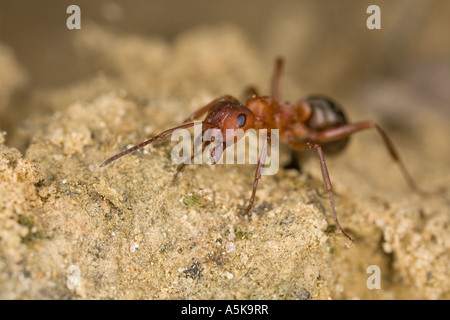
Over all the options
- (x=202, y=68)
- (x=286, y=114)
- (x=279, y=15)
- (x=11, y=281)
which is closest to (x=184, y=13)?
(x=202, y=68)

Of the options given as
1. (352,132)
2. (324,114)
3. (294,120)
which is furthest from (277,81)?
(352,132)

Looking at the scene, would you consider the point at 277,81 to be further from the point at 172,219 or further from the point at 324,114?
the point at 172,219

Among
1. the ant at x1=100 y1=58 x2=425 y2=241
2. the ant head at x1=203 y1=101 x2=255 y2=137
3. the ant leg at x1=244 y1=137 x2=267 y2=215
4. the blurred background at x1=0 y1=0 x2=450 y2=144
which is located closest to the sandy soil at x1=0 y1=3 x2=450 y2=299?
the ant leg at x1=244 y1=137 x2=267 y2=215

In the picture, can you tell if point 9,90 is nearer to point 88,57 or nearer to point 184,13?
point 88,57

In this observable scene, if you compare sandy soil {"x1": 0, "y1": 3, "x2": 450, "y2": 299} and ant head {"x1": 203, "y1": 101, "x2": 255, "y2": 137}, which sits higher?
ant head {"x1": 203, "y1": 101, "x2": 255, "y2": 137}

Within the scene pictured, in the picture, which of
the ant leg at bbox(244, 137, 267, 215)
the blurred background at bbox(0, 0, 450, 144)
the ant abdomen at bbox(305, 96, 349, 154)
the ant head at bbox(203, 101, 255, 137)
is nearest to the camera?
the ant leg at bbox(244, 137, 267, 215)

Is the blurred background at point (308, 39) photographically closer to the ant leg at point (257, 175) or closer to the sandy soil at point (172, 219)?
the sandy soil at point (172, 219)

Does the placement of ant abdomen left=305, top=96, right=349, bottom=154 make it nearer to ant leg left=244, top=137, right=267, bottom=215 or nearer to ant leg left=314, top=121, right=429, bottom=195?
ant leg left=314, top=121, right=429, bottom=195

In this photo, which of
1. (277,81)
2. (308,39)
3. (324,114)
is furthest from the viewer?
(308,39)
